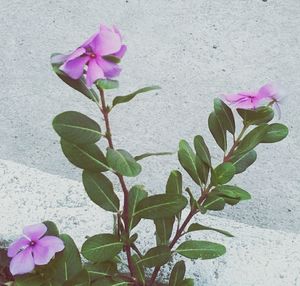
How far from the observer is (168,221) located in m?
1.12

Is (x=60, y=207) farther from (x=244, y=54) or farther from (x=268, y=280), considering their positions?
(x=244, y=54)

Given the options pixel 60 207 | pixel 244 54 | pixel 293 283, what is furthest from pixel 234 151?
pixel 244 54

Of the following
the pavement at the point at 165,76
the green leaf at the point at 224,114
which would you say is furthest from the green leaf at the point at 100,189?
the pavement at the point at 165,76

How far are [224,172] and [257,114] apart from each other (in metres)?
0.10

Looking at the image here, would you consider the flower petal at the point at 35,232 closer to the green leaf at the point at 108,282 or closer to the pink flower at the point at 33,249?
the pink flower at the point at 33,249

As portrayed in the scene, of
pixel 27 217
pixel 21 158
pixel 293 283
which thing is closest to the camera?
pixel 293 283

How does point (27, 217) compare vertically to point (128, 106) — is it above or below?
above

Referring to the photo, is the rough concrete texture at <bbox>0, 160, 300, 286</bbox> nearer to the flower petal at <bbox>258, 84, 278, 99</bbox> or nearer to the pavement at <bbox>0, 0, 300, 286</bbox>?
the flower petal at <bbox>258, 84, 278, 99</bbox>

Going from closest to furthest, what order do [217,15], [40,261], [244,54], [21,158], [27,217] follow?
1. [40,261]
2. [27,217]
3. [21,158]
4. [244,54]
5. [217,15]

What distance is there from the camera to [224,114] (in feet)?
3.37

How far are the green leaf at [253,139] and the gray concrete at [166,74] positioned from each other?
3.75 ft

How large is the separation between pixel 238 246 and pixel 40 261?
17.2 inches

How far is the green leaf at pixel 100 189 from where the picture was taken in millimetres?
1012

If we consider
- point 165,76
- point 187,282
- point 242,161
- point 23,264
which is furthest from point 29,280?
point 165,76
